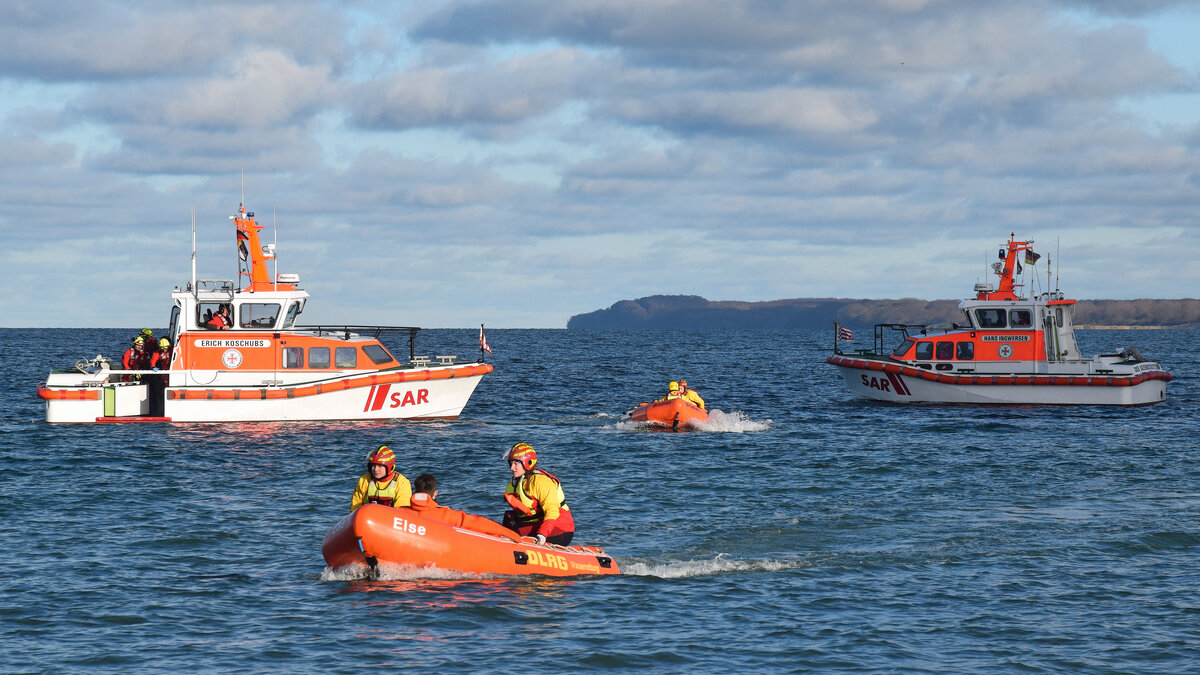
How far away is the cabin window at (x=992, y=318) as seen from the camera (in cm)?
3881

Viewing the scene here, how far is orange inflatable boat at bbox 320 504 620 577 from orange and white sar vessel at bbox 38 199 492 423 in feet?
54.9

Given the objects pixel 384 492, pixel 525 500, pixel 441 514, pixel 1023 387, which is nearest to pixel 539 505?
pixel 525 500

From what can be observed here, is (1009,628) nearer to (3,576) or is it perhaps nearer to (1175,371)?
(3,576)

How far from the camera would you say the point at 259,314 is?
32.2 meters

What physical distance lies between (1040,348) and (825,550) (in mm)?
23872

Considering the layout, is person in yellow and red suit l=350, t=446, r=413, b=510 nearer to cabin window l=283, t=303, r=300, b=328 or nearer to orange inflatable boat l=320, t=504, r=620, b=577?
orange inflatable boat l=320, t=504, r=620, b=577

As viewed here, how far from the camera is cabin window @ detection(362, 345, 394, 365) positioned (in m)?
32.6

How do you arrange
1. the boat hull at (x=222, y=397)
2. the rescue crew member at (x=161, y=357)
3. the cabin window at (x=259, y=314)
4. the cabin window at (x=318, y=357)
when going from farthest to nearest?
the cabin window at (x=318, y=357) < the cabin window at (x=259, y=314) < the rescue crew member at (x=161, y=357) < the boat hull at (x=222, y=397)

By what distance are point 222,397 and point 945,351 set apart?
2306cm

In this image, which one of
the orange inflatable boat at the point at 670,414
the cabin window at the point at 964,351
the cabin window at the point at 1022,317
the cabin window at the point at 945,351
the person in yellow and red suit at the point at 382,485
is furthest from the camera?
the cabin window at the point at 945,351

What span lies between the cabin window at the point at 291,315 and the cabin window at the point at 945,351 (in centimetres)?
2091

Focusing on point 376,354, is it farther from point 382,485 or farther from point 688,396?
point 382,485

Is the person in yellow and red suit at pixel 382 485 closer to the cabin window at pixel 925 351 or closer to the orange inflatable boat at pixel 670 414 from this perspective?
the orange inflatable boat at pixel 670 414

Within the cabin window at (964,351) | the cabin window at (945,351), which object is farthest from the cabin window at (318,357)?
the cabin window at (964,351)
